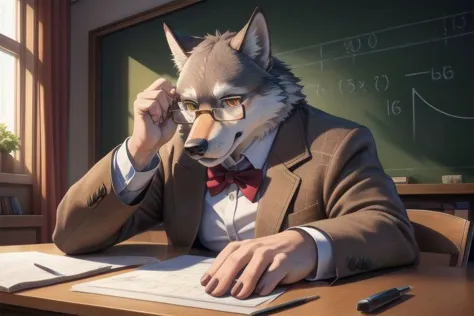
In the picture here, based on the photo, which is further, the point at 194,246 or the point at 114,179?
the point at 194,246

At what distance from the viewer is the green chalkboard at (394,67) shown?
A: 237 cm

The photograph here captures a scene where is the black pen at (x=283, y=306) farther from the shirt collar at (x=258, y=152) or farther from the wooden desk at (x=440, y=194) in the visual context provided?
the wooden desk at (x=440, y=194)

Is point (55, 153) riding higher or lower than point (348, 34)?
lower

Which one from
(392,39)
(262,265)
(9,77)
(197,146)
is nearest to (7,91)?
(9,77)

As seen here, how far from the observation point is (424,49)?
2488 mm

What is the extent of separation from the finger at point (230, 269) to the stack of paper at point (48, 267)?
25cm

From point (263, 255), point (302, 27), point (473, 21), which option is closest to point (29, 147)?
point (302, 27)

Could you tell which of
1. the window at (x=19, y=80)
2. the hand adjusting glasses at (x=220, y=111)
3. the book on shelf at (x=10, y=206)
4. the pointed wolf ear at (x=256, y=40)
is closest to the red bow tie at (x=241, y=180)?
the hand adjusting glasses at (x=220, y=111)

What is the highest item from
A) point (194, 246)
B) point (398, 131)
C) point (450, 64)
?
point (450, 64)

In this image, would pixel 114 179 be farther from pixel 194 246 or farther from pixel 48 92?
pixel 48 92

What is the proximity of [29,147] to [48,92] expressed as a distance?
0.42 metres

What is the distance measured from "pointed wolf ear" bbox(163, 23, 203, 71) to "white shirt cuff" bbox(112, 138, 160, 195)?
0.68 ft

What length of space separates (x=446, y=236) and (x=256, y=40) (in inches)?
21.7

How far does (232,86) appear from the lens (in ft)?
2.95
